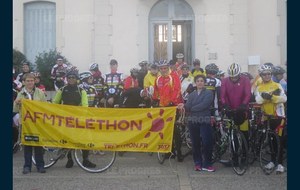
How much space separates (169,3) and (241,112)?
8393mm

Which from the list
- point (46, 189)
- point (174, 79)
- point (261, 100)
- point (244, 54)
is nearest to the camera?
point (46, 189)

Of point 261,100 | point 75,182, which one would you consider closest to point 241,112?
Answer: point 261,100

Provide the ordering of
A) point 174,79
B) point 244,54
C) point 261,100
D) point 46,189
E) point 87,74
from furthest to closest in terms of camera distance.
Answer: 1. point 244,54
2. point 87,74
3. point 174,79
4. point 261,100
5. point 46,189

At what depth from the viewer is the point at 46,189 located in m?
8.29

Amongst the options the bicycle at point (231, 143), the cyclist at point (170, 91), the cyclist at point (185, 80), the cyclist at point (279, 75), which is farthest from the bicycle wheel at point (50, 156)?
the cyclist at point (279, 75)

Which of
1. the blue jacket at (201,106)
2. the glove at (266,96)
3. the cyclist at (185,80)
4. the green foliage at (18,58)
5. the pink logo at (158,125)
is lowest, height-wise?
the pink logo at (158,125)

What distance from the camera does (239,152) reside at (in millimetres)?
9141

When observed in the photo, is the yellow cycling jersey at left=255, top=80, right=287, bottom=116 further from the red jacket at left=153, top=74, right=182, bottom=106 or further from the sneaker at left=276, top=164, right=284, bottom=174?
the red jacket at left=153, top=74, right=182, bottom=106

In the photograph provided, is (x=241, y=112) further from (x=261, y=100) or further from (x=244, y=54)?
(x=244, y=54)

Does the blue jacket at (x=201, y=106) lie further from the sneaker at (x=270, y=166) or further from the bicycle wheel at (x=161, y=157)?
the sneaker at (x=270, y=166)

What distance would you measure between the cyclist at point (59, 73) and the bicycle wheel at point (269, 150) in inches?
229

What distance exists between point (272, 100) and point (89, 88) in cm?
427

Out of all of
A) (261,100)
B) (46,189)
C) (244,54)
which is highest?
(244,54)

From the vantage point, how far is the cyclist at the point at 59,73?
13.6 m
